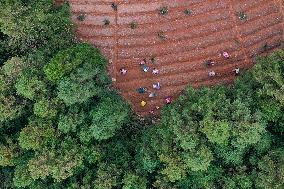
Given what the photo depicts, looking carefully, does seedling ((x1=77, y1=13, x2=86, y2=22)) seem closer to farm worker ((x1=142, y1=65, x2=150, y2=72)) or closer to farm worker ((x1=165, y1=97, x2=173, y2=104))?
farm worker ((x1=142, y1=65, x2=150, y2=72))

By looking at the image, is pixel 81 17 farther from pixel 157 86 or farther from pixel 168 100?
pixel 168 100

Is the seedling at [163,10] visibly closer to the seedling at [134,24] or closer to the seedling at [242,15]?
the seedling at [134,24]

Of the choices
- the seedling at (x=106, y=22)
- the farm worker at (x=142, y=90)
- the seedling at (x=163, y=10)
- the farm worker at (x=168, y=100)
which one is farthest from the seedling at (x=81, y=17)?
the farm worker at (x=168, y=100)

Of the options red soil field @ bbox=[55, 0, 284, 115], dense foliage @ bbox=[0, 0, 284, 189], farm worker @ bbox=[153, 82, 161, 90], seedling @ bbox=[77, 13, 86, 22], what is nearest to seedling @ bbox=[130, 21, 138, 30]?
red soil field @ bbox=[55, 0, 284, 115]

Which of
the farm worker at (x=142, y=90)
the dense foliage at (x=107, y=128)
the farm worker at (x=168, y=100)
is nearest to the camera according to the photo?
the dense foliage at (x=107, y=128)

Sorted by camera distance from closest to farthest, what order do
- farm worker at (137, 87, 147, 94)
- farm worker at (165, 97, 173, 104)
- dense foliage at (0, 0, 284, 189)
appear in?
dense foliage at (0, 0, 284, 189) < farm worker at (165, 97, 173, 104) < farm worker at (137, 87, 147, 94)

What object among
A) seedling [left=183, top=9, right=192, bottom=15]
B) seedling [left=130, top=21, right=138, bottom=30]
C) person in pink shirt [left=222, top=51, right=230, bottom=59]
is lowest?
person in pink shirt [left=222, top=51, right=230, bottom=59]
